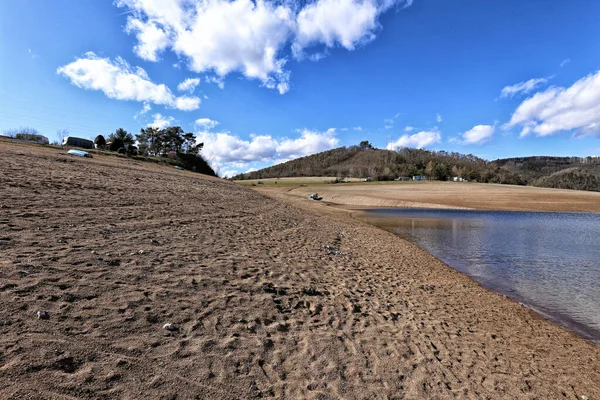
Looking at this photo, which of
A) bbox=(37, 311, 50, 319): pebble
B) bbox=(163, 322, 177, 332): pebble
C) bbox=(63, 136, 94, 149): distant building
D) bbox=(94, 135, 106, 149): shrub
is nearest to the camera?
bbox=(37, 311, 50, 319): pebble

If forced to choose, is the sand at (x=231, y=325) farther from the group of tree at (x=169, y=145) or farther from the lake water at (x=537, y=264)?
the group of tree at (x=169, y=145)

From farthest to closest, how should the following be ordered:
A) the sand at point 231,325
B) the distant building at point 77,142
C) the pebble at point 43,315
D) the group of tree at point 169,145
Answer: the group of tree at point 169,145 < the distant building at point 77,142 < the pebble at point 43,315 < the sand at point 231,325

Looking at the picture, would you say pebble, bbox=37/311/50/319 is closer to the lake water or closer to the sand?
the sand

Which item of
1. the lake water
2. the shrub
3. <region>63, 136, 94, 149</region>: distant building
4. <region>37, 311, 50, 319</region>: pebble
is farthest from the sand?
the shrub

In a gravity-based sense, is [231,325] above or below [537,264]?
above

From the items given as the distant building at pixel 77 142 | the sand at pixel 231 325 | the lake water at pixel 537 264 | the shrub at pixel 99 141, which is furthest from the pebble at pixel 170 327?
the shrub at pixel 99 141

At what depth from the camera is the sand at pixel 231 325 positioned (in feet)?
12.6

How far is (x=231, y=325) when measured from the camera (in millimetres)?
5281

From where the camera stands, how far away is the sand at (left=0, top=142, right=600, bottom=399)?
3834mm

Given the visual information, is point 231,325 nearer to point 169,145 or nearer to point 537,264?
point 537,264

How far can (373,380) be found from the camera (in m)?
4.64

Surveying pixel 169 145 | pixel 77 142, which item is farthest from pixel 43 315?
pixel 169 145

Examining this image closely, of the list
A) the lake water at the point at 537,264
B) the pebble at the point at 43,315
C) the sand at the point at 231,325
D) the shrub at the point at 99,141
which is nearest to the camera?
the sand at the point at 231,325

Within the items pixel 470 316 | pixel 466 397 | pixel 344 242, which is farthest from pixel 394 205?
pixel 466 397
